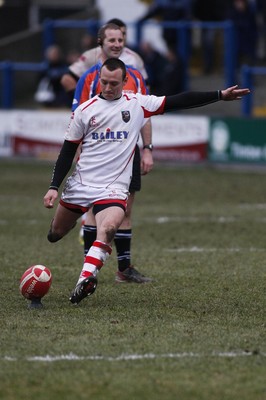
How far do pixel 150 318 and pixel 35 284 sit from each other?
968 mm

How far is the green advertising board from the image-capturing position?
64.2ft

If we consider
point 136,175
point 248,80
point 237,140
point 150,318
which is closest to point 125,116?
point 136,175

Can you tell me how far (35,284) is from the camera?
26.5 ft

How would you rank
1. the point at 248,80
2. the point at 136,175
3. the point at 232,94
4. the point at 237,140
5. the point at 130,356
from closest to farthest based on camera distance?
1. the point at 130,356
2. the point at 232,94
3. the point at 136,175
4. the point at 237,140
5. the point at 248,80

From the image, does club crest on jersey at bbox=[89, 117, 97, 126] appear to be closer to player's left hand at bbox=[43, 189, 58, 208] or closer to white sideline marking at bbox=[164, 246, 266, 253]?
player's left hand at bbox=[43, 189, 58, 208]

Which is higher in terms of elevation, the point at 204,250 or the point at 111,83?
the point at 111,83

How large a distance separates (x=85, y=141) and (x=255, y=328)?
2.08 metres

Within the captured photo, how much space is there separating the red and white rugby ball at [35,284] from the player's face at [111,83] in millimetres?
1418

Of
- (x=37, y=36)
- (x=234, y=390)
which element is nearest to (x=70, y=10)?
(x=37, y=36)

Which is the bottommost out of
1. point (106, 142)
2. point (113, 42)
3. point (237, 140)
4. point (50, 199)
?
point (237, 140)

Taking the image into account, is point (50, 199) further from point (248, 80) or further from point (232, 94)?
point (248, 80)

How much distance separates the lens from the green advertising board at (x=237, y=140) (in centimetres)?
1958

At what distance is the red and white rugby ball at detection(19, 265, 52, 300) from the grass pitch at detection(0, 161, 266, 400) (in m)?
0.13

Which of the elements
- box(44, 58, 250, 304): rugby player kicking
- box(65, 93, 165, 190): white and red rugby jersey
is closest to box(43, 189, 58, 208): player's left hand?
box(44, 58, 250, 304): rugby player kicking
